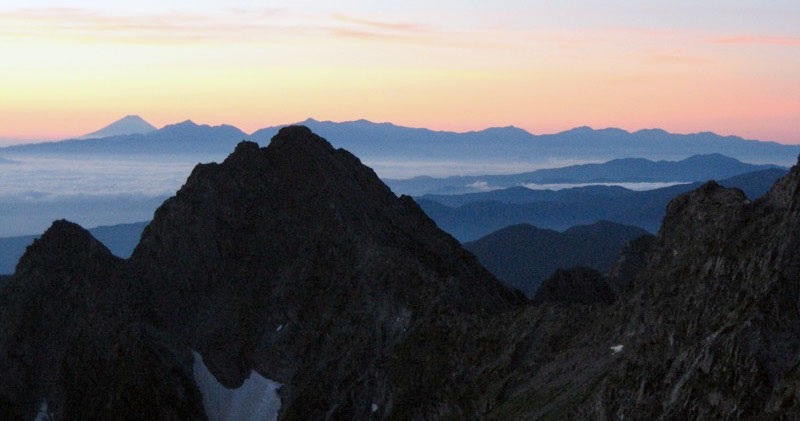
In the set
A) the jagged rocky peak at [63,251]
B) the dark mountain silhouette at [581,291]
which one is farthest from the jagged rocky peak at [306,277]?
the dark mountain silhouette at [581,291]

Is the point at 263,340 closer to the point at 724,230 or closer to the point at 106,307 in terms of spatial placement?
the point at 106,307

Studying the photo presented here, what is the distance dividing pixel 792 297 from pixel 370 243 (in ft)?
307

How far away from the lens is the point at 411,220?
180 meters

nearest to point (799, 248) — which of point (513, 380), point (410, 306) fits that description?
point (513, 380)

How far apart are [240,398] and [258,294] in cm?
1741

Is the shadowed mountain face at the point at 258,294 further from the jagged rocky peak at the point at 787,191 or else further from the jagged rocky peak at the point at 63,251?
the jagged rocky peak at the point at 787,191

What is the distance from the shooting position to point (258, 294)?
172 m

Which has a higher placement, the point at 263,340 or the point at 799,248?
the point at 799,248

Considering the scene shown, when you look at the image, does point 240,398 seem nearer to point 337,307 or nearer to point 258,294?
point 258,294

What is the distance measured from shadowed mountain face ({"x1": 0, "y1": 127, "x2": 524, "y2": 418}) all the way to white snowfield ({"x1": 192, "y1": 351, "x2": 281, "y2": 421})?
1.57m

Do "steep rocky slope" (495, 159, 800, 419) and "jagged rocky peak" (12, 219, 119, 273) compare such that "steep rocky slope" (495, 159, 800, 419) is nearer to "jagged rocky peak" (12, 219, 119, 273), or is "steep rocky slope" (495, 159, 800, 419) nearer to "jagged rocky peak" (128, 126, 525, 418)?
"jagged rocky peak" (128, 126, 525, 418)

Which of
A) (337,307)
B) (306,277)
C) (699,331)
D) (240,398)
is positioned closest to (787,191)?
(699,331)

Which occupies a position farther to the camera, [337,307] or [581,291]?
[581,291]

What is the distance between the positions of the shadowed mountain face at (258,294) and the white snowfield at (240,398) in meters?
1.57
